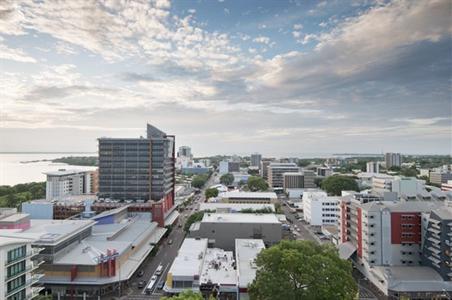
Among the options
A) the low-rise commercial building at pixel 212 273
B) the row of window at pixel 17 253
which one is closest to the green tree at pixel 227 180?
the low-rise commercial building at pixel 212 273

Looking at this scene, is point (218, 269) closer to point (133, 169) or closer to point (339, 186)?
point (133, 169)

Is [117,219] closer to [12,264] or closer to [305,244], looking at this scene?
[12,264]

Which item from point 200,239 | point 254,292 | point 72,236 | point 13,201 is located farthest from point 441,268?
point 13,201

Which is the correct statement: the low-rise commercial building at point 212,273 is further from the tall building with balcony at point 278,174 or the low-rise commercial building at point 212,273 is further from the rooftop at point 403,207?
the tall building with balcony at point 278,174

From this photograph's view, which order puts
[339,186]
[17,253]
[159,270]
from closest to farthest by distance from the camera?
[17,253], [159,270], [339,186]

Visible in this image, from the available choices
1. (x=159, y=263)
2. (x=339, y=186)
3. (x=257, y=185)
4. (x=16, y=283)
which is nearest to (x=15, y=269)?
(x=16, y=283)

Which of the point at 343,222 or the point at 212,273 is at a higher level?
the point at 343,222

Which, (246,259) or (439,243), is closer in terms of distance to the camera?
(439,243)
